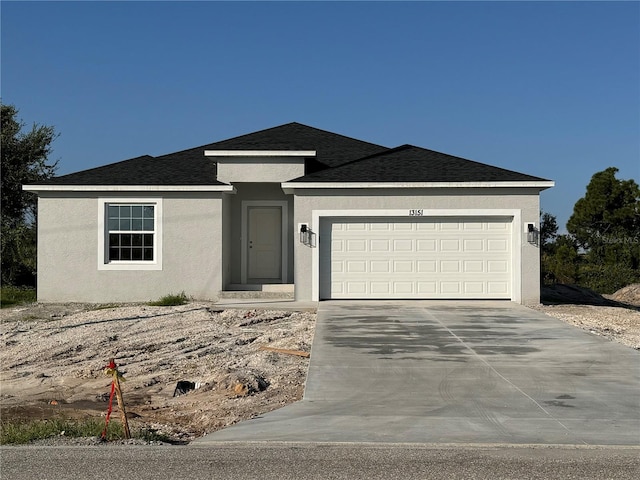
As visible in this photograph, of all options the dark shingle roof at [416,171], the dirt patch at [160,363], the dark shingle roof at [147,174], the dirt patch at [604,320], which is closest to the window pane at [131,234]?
the dark shingle roof at [147,174]

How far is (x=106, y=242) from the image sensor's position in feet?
60.3

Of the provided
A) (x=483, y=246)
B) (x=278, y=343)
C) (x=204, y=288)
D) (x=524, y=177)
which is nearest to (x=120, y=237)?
(x=204, y=288)

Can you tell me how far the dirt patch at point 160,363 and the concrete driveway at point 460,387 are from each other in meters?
0.61

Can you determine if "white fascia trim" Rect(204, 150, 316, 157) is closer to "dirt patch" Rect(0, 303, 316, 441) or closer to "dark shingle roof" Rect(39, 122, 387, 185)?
"dark shingle roof" Rect(39, 122, 387, 185)

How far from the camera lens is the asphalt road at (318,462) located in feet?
17.8

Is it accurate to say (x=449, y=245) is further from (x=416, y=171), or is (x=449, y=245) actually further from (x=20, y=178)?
(x=20, y=178)

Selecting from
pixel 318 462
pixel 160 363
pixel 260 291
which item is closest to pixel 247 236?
pixel 260 291

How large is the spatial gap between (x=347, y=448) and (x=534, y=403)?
2853mm

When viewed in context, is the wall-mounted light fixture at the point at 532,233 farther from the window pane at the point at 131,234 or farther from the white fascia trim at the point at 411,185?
the window pane at the point at 131,234

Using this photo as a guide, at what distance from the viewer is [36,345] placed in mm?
12602

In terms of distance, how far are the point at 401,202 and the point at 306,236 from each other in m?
2.57

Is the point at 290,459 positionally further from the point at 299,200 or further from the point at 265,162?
the point at 265,162

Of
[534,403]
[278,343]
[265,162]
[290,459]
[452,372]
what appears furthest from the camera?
[265,162]

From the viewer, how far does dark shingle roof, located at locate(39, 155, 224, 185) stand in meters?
18.4
